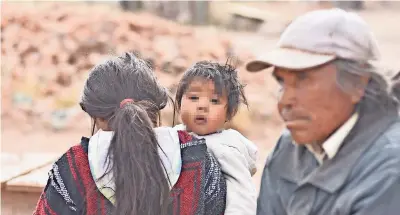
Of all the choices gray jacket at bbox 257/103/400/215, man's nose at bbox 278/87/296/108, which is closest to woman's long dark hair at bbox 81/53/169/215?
gray jacket at bbox 257/103/400/215

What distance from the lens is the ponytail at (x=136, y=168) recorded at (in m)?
→ 2.26

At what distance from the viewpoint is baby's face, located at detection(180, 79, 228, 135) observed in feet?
8.04

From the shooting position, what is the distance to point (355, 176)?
175 centimetres

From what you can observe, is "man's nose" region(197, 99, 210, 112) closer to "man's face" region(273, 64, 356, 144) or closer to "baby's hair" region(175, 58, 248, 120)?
"baby's hair" region(175, 58, 248, 120)

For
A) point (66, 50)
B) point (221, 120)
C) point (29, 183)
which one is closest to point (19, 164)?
point (29, 183)

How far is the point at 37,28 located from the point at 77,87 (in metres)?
1.40

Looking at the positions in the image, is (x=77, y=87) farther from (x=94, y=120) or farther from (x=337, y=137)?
(x=337, y=137)

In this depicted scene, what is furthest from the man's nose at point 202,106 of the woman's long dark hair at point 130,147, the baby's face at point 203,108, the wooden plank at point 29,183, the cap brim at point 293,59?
the wooden plank at point 29,183

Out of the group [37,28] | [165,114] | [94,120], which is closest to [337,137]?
[94,120]

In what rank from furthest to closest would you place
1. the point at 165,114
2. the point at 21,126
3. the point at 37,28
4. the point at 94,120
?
the point at 37,28 → the point at 21,126 → the point at 165,114 → the point at 94,120

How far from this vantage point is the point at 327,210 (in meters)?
1.76

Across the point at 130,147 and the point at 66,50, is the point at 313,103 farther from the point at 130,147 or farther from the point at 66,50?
the point at 66,50

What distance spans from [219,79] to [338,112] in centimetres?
79

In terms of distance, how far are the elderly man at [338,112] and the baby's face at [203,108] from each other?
2.15 ft
